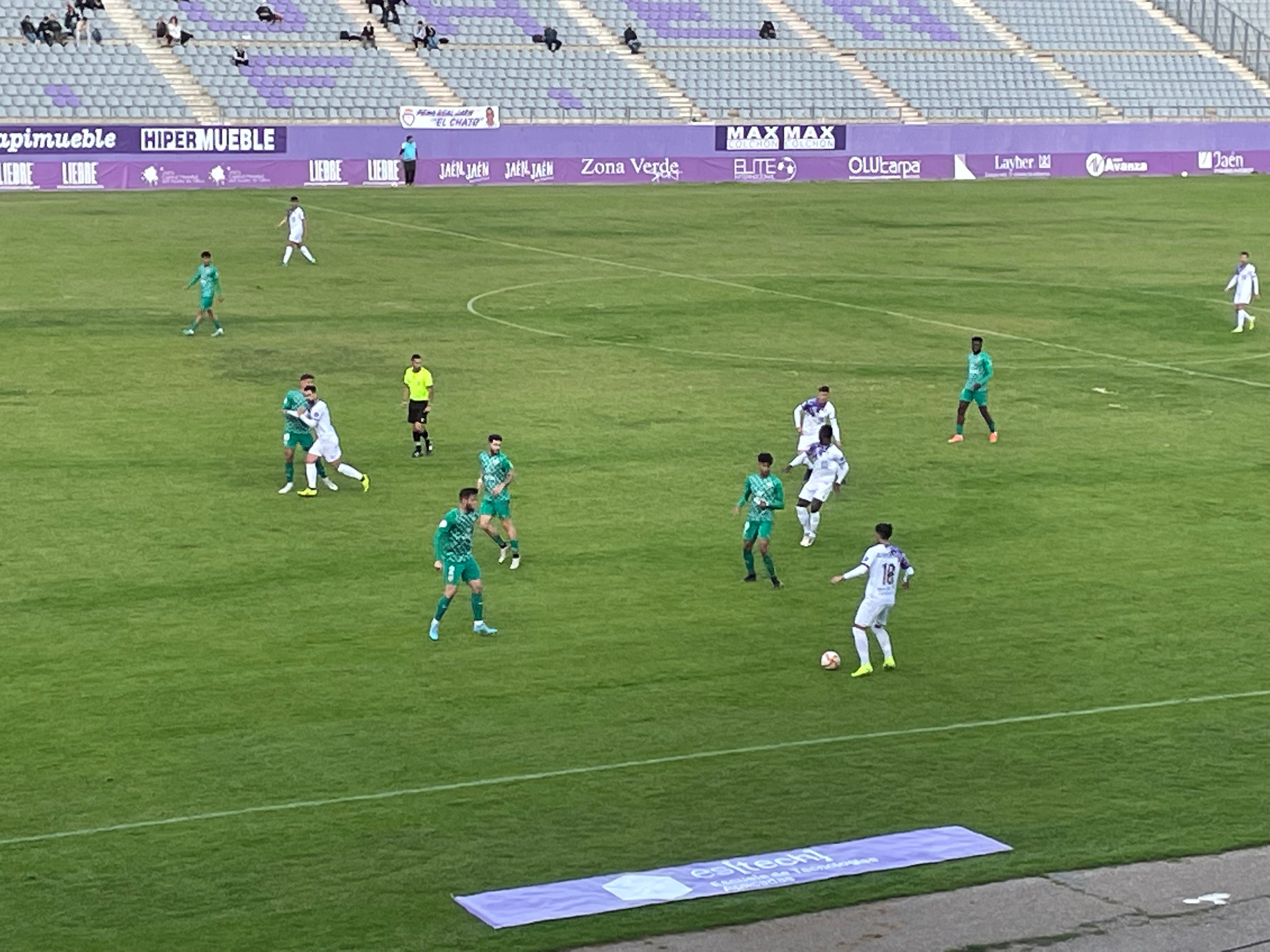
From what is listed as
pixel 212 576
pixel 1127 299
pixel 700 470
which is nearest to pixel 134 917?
pixel 212 576

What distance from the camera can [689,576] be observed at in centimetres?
2866

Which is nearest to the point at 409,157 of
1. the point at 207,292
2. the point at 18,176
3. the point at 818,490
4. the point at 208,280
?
the point at 18,176

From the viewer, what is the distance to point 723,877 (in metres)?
18.2

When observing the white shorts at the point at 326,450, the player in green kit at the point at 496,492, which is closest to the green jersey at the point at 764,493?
the player in green kit at the point at 496,492

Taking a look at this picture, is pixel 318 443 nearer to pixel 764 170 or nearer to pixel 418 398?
pixel 418 398

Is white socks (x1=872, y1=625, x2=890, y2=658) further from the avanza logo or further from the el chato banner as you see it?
the avanza logo

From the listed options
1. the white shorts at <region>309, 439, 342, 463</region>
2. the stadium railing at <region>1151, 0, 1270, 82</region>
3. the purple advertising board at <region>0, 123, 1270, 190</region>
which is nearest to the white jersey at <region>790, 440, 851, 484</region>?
the white shorts at <region>309, 439, 342, 463</region>

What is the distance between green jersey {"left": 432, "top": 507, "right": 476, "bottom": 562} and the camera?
24609 millimetres

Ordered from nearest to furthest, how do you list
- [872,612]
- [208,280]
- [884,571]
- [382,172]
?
[884,571] < [872,612] < [208,280] < [382,172]

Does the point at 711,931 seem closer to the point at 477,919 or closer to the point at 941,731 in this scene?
the point at 477,919

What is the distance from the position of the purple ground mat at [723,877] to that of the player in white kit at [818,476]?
11.1 m

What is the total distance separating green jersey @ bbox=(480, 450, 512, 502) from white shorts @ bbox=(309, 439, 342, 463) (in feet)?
14.7

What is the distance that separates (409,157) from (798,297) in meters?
25.3

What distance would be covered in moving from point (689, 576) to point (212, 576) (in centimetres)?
685
